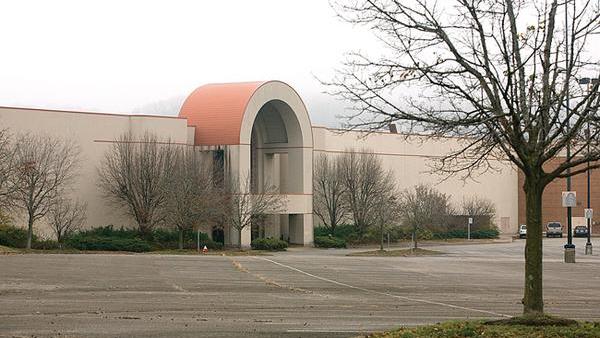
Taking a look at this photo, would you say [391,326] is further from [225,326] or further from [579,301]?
[579,301]

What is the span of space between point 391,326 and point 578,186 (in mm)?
83705

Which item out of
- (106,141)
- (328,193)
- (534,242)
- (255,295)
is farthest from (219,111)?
(534,242)

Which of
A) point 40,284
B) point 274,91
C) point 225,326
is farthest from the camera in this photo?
point 274,91

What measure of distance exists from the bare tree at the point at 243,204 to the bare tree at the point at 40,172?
9.92 meters

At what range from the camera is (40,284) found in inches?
1096

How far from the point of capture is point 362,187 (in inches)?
2960

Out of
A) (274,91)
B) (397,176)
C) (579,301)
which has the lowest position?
(579,301)

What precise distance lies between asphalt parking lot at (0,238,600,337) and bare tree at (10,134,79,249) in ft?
38.6

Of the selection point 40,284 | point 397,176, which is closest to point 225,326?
point 40,284

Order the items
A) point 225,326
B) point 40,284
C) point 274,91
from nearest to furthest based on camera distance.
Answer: point 225,326 → point 40,284 → point 274,91

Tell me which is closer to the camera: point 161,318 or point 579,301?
point 161,318

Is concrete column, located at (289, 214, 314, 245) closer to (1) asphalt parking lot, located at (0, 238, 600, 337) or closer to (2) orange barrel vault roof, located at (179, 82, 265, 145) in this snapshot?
(2) orange barrel vault roof, located at (179, 82, 265, 145)

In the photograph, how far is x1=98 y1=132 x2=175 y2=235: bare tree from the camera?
58719 mm

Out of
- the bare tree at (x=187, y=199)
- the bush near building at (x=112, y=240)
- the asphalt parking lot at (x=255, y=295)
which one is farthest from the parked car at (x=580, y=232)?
the asphalt parking lot at (x=255, y=295)
